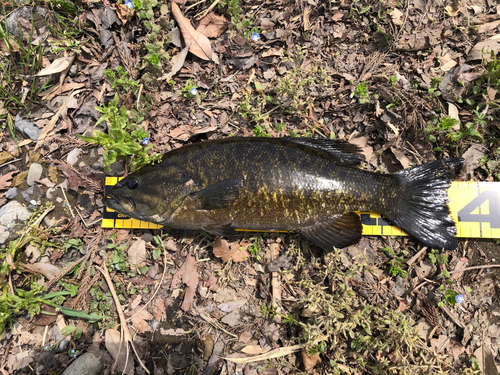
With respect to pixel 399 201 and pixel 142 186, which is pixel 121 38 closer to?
pixel 142 186

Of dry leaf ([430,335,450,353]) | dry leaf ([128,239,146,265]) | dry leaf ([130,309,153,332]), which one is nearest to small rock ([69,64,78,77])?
dry leaf ([128,239,146,265])

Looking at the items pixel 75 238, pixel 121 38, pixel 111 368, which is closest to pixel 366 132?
pixel 121 38

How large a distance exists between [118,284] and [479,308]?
5.21 metres

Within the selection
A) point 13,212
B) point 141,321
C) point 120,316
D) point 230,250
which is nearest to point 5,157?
point 13,212

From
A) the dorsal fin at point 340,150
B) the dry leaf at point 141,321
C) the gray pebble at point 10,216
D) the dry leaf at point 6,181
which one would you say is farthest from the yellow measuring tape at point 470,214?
the dry leaf at point 6,181

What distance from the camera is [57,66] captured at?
4715 millimetres

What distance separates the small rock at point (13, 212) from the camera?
4.48 metres

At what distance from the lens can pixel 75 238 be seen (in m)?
4.48

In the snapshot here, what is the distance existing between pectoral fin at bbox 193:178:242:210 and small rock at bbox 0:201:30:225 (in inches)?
115

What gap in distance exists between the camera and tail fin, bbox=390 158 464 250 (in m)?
4.05

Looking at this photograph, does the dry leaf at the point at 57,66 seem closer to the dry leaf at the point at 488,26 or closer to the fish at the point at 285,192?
the fish at the point at 285,192

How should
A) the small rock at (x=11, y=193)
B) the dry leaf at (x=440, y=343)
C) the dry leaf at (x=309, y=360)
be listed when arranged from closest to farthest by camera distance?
the dry leaf at (x=309, y=360), the dry leaf at (x=440, y=343), the small rock at (x=11, y=193)

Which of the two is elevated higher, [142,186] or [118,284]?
[142,186]

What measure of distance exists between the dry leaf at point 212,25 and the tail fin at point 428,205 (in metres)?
3.52
